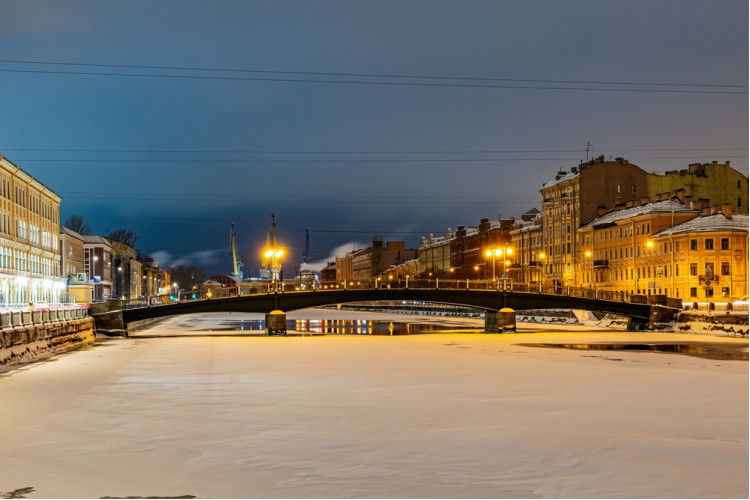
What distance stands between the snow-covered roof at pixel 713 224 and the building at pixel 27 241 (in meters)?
68.6

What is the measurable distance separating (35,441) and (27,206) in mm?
81323

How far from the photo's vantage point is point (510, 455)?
16516mm

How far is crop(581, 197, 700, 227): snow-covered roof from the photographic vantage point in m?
Answer: 105

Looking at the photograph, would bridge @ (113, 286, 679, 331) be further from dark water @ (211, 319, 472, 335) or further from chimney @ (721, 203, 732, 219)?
chimney @ (721, 203, 732, 219)

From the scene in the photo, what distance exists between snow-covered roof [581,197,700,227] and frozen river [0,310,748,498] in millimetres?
70225

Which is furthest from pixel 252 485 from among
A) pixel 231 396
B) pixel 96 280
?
pixel 96 280

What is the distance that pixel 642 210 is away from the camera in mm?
108438

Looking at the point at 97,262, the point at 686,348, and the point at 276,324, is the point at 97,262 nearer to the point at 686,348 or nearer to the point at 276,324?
the point at 276,324

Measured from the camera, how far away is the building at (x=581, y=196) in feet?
405

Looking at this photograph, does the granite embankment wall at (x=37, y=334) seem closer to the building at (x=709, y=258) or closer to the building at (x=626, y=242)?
the building at (x=709, y=258)

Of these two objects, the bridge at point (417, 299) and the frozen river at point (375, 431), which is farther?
the bridge at point (417, 299)

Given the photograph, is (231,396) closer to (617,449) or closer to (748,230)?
(617,449)

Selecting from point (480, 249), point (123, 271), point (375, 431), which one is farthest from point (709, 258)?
point (123, 271)

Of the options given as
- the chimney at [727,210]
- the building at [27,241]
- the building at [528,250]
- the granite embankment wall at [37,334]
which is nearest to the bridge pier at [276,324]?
the granite embankment wall at [37,334]
